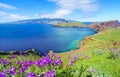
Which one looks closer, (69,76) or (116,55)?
(69,76)

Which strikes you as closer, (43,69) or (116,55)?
(43,69)

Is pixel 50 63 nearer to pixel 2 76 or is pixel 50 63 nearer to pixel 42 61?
pixel 42 61

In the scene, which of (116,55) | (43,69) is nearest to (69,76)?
(43,69)

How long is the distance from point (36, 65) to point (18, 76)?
1.18 metres

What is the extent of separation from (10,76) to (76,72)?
3122 millimetres

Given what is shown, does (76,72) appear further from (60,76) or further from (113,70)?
A: (113,70)

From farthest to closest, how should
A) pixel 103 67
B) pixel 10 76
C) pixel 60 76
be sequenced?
pixel 103 67 → pixel 60 76 → pixel 10 76

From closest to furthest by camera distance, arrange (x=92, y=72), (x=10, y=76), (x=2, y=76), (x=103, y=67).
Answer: (x=2, y=76) → (x=10, y=76) → (x=92, y=72) → (x=103, y=67)

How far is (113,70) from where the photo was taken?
8867 mm

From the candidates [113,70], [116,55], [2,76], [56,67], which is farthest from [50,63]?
[116,55]

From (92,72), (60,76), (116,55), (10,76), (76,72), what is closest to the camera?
(10,76)

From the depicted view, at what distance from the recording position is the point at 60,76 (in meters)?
6.31

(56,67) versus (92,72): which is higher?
(56,67)

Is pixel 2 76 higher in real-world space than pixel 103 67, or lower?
higher
